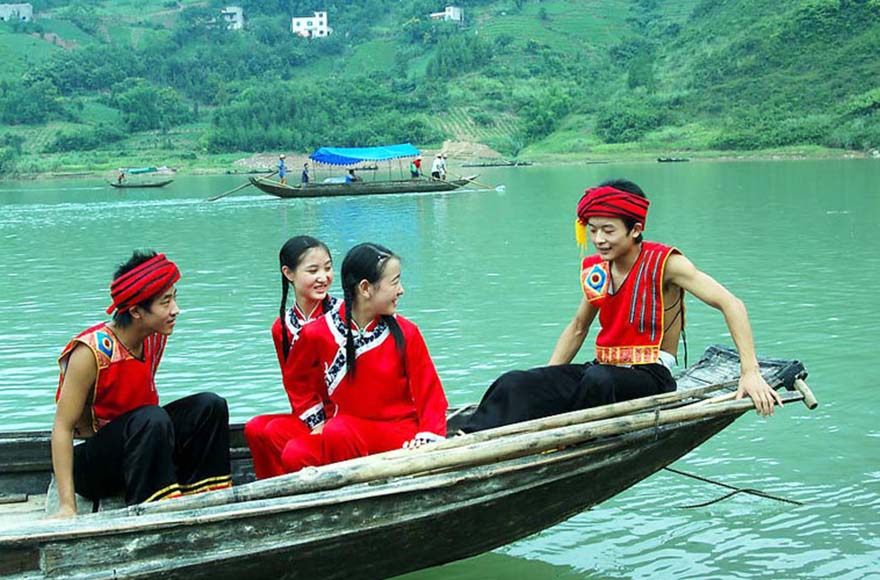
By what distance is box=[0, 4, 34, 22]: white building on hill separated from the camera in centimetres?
9875

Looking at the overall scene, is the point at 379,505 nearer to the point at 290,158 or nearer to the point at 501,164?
the point at 501,164

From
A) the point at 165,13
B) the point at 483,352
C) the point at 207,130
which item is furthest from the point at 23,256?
the point at 165,13

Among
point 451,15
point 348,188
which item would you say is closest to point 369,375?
point 348,188

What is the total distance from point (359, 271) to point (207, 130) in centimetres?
6419

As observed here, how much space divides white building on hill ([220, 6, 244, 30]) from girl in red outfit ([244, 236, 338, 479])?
102829mm

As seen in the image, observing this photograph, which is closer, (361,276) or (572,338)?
(361,276)

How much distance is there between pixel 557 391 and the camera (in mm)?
4020

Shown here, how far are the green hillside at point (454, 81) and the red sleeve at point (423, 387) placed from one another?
42648 millimetres

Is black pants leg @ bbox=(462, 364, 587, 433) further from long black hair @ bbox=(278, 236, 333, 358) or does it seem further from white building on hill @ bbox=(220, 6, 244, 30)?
white building on hill @ bbox=(220, 6, 244, 30)

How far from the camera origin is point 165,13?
10475cm

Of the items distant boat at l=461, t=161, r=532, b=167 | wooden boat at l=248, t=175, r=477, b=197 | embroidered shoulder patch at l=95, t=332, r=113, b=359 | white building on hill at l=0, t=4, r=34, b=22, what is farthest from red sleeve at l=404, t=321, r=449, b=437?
white building on hill at l=0, t=4, r=34, b=22

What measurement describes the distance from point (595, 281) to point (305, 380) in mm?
1163

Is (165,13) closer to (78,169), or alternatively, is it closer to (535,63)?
(535,63)

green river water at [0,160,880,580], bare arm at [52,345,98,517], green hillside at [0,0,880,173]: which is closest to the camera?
bare arm at [52,345,98,517]
